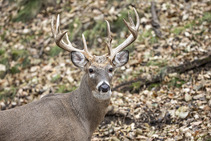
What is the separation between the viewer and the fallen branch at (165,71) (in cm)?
783

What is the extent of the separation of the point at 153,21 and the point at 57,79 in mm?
3432

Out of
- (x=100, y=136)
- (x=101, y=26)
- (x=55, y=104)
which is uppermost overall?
(x=101, y=26)

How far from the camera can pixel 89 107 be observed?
5.98 meters

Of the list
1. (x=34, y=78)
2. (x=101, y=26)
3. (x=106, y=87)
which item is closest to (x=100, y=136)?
(x=106, y=87)

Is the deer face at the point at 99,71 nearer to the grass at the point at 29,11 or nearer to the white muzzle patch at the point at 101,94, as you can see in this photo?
the white muzzle patch at the point at 101,94

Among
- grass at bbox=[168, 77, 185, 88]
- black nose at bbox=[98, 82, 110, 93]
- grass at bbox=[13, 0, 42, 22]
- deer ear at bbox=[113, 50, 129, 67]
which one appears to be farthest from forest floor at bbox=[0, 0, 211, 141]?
black nose at bbox=[98, 82, 110, 93]

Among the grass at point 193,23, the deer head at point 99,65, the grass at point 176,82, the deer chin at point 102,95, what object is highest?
the grass at point 193,23

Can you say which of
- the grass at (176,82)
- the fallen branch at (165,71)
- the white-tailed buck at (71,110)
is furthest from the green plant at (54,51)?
the white-tailed buck at (71,110)

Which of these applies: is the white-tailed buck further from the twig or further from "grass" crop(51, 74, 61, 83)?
the twig

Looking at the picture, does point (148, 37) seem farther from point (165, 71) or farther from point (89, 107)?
point (89, 107)

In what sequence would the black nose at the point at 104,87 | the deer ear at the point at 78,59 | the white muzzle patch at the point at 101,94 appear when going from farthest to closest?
the deer ear at the point at 78,59 < the white muzzle patch at the point at 101,94 < the black nose at the point at 104,87

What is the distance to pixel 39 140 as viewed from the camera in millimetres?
5207

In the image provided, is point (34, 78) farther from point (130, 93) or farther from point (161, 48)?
point (161, 48)

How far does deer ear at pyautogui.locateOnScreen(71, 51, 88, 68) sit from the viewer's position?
6.04 metres
